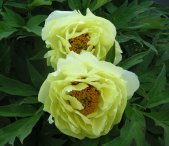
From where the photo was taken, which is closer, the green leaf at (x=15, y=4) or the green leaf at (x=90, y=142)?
the green leaf at (x=90, y=142)

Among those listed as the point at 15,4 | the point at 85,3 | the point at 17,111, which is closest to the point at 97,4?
the point at 85,3

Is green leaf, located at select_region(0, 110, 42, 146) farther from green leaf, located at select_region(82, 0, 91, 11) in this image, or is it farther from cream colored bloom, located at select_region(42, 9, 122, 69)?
green leaf, located at select_region(82, 0, 91, 11)

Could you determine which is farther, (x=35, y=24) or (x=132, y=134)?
(x=35, y=24)

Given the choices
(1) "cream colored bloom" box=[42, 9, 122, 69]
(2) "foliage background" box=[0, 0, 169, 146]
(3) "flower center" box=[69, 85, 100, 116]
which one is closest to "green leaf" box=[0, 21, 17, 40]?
(2) "foliage background" box=[0, 0, 169, 146]

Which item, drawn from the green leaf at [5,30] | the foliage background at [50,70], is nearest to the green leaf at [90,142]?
the foliage background at [50,70]

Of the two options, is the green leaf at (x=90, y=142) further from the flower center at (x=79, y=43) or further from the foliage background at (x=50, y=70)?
the flower center at (x=79, y=43)

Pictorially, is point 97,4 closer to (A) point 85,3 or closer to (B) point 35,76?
(A) point 85,3
